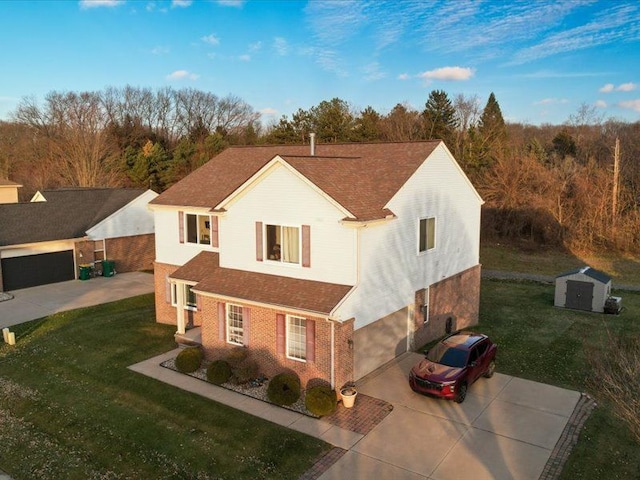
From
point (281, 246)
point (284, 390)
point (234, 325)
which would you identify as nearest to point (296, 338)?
point (284, 390)

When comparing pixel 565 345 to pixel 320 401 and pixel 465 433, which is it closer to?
pixel 465 433

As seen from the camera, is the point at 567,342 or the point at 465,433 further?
the point at 567,342

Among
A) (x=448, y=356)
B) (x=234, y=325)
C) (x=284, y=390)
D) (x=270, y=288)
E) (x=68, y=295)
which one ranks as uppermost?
(x=270, y=288)

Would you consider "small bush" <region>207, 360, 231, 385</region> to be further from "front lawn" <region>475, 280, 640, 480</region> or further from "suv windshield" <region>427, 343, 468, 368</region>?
"front lawn" <region>475, 280, 640, 480</region>

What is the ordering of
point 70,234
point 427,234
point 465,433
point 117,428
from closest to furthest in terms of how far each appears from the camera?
point 465,433 → point 117,428 → point 427,234 → point 70,234

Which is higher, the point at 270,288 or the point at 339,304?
the point at 270,288

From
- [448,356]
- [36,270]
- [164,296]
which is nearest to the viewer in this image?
[448,356]

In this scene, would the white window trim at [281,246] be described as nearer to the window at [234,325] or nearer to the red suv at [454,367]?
the window at [234,325]
